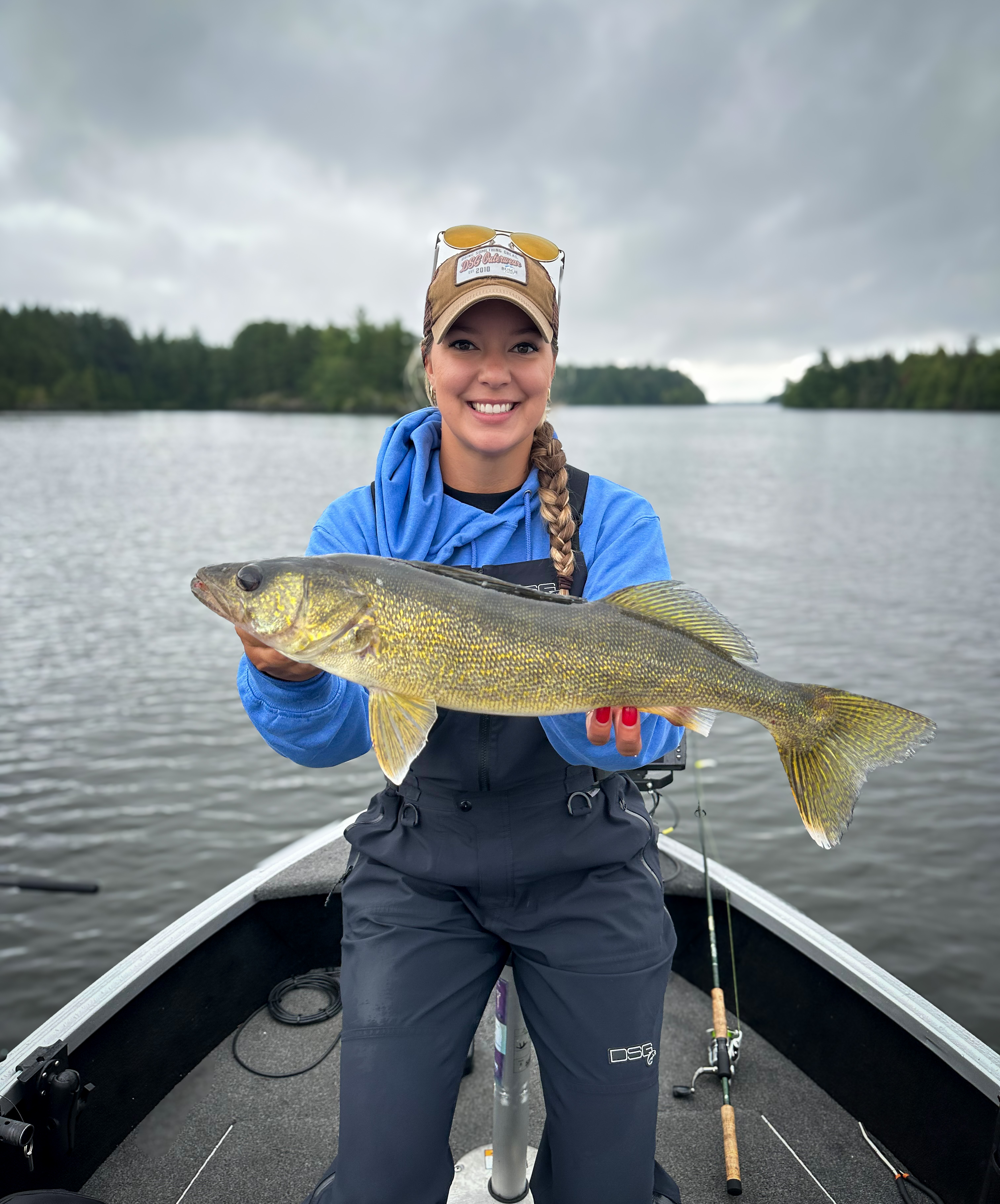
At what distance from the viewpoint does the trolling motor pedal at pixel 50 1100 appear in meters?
2.77

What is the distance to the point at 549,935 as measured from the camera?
2590mm

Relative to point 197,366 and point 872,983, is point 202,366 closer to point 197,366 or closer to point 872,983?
point 197,366

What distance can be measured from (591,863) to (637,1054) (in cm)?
57

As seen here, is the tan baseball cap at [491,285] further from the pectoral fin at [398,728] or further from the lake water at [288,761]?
the lake water at [288,761]

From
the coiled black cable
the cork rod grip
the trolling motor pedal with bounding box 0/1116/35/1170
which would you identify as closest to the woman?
the trolling motor pedal with bounding box 0/1116/35/1170

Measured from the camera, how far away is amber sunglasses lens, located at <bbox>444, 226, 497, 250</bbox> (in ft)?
9.75

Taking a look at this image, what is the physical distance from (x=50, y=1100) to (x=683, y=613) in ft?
8.94

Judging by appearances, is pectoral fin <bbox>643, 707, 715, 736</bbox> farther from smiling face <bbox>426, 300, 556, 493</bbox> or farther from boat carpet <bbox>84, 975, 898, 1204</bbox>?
boat carpet <bbox>84, 975, 898, 1204</bbox>

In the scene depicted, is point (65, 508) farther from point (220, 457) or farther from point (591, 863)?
point (591, 863)

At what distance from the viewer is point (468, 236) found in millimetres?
3004

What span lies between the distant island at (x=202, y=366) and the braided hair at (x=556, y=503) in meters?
98.8

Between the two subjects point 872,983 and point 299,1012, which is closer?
point 872,983

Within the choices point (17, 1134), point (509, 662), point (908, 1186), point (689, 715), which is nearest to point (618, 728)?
point (689, 715)

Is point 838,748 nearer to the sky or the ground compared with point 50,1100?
nearer to the sky
